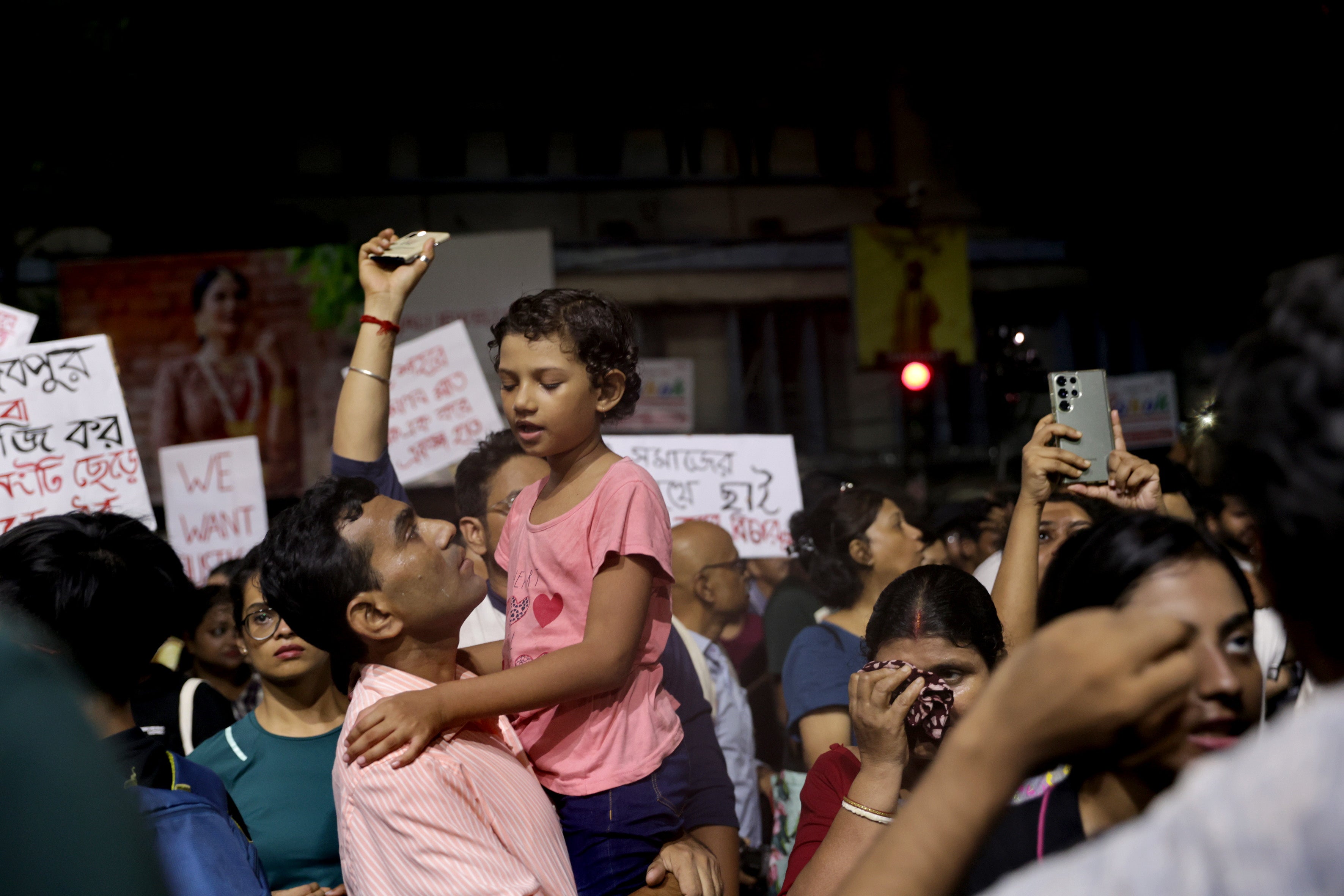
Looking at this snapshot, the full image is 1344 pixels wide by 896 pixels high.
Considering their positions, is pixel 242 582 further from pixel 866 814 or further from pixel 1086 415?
pixel 1086 415

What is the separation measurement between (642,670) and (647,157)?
36.9 ft

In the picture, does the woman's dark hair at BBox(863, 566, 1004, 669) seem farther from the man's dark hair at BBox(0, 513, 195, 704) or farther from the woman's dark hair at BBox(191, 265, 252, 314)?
the woman's dark hair at BBox(191, 265, 252, 314)

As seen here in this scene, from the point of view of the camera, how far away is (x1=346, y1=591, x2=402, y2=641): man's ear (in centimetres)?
204

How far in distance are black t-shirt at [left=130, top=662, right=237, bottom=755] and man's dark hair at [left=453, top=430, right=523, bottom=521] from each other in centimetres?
96

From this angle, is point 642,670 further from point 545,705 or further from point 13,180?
point 13,180

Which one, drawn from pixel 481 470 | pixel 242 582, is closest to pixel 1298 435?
pixel 481 470

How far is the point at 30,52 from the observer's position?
7.34 metres

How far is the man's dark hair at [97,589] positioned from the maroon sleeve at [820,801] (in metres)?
1.23

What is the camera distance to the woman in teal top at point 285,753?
8.27ft

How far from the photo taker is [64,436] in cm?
366

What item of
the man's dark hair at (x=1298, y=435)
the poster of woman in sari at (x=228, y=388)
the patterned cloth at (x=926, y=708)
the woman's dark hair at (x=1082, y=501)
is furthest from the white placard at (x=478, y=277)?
the man's dark hair at (x=1298, y=435)

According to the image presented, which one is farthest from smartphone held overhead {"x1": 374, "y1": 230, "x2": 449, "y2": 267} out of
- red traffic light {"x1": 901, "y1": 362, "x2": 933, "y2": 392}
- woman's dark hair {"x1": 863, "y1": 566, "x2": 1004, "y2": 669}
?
red traffic light {"x1": 901, "y1": 362, "x2": 933, "y2": 392}

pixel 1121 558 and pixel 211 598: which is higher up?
pixel 1121 558

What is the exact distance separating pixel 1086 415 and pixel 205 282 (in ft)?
27.7
